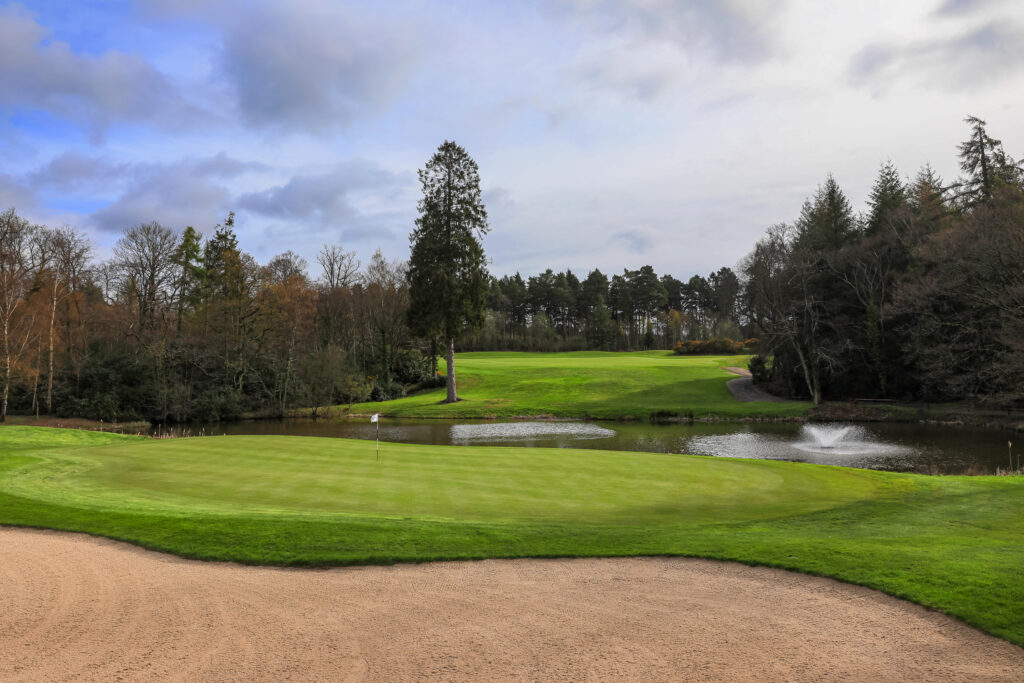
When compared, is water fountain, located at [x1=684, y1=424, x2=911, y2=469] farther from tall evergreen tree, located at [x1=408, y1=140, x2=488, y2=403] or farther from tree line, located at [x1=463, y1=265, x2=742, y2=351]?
tree line, located at [x1=463, y1=265, x2=742, y2=351]

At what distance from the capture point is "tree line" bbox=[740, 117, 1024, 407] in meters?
33.5

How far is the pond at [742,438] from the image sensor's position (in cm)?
2377

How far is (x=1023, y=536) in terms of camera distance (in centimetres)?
932

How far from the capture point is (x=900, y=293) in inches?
1534

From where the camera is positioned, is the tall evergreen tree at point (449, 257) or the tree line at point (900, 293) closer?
the tree line at point (900, 293)

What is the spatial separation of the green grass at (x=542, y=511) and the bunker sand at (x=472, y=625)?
584 millimetres

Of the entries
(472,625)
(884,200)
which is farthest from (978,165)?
(472,625)

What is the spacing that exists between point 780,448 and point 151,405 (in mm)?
42404

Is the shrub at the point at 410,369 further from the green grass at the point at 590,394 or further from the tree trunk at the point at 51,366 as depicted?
the tree trunk at the point at 51,366

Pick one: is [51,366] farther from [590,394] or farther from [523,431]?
[590,394]

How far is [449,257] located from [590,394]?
15787 millimetres

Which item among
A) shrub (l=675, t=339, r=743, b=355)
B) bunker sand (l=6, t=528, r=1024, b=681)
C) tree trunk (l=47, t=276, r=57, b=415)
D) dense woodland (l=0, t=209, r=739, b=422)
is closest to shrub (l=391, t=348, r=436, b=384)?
dense woodland (l=0, t=209, r=739, b=422)

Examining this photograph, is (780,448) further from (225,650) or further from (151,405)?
(151,405)

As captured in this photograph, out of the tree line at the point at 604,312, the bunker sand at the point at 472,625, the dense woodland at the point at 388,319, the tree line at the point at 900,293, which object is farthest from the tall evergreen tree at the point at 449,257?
the tree line at the point at 604,312
